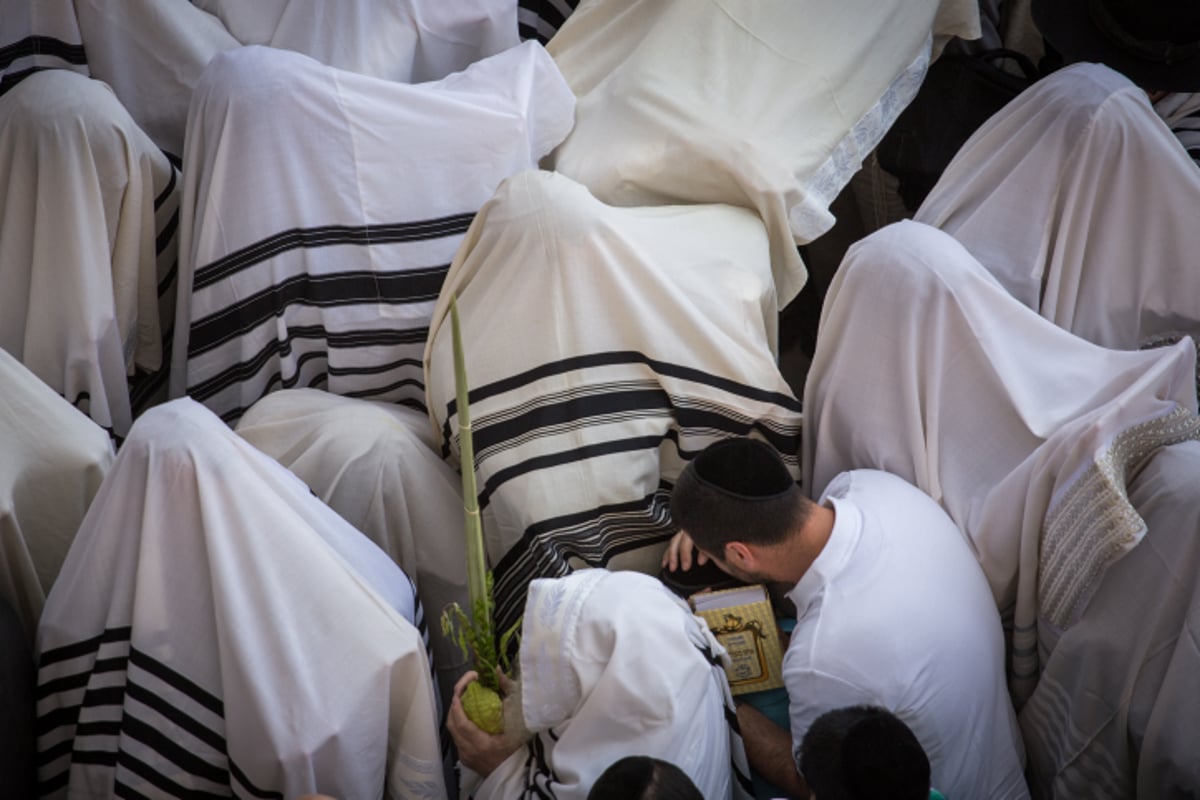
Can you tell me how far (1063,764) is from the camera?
2549 millimetres

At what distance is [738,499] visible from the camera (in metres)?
2.57

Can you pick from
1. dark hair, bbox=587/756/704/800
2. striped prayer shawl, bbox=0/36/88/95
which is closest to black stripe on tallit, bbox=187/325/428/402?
striped prayer shawl, bbox=0/36/88/95

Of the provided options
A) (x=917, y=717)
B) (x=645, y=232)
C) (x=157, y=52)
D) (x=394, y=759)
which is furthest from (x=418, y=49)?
(x=917, y=717)

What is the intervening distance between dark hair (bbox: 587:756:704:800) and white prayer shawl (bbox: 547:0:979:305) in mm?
1820

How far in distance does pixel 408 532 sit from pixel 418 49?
58.3 inches

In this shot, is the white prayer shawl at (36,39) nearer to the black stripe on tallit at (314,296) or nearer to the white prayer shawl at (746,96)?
the black stripe on tallit at (314,296)

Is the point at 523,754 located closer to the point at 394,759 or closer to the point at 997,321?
the point at 394,759

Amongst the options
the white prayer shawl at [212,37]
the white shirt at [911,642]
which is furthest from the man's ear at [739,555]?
the white prayer shawl at [212,37]

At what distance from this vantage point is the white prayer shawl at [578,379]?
2.89 metres

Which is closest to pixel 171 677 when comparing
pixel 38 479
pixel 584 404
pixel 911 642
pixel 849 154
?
pixel 38 479

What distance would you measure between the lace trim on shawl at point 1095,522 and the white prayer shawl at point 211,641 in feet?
4.12

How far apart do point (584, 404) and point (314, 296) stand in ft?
2.49

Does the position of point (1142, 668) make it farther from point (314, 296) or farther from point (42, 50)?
point (42, 50)

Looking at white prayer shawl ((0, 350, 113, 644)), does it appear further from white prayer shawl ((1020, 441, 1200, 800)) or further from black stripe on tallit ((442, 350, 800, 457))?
white prayer shawl ((1020, 441, 1200, 800))
